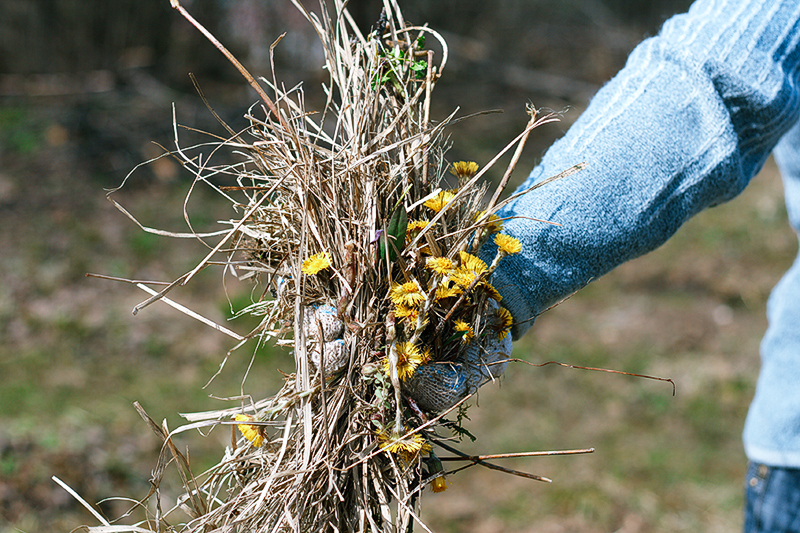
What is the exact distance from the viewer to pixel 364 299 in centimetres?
101

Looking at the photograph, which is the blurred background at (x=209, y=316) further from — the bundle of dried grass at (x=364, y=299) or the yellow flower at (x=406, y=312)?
the yellow flower at (x=406, y=312)

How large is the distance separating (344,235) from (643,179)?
0.50 m

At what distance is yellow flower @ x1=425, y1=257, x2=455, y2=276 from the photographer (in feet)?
3.13

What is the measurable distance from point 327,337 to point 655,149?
0.62 meters

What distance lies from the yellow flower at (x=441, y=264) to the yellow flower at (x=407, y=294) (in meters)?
0.04

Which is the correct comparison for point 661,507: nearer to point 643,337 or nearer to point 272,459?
point 643,337

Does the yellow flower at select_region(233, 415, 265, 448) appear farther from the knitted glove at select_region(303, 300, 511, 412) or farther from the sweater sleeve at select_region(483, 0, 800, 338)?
the sweater sleeve at select_region(483, 0, 800, 338)

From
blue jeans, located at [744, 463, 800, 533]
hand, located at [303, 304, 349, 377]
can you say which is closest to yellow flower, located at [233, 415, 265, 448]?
hand, located at [303, 304, 349, 377]

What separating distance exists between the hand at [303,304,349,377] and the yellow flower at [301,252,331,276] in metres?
0.07

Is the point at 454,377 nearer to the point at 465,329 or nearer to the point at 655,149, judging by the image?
the point at 465,329

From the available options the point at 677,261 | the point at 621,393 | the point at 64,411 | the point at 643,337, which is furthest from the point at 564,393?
the point at 64,411

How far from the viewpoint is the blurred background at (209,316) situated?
2.60m

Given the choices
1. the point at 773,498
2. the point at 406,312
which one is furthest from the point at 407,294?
the point at 773,498

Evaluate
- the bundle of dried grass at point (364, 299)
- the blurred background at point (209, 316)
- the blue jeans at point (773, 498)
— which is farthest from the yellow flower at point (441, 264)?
the blue jeans at point (773, 498)
